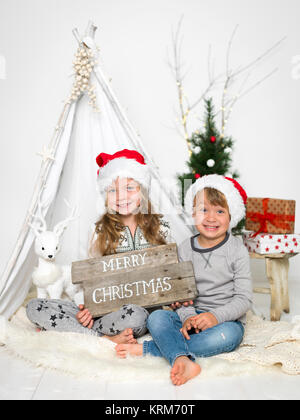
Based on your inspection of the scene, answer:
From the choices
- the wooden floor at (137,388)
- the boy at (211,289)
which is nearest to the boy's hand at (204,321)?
the boy at (211,289)

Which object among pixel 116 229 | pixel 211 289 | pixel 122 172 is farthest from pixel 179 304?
pixel 122 172

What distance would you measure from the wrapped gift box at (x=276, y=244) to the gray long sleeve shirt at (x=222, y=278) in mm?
397

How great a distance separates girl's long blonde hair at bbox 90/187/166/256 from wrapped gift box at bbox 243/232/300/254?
1.91 feet

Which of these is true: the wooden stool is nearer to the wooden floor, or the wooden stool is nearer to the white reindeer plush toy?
the wooden floor

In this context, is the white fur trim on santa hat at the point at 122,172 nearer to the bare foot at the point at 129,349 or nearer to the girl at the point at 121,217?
the girl at the point at 121,217

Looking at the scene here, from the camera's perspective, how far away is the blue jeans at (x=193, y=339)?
75.9 inches

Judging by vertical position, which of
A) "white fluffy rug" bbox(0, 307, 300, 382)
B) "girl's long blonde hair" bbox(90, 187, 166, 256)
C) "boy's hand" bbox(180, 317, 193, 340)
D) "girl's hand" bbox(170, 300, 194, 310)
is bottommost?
"white fluffy rug" bbox(0, 307, 300, 382)

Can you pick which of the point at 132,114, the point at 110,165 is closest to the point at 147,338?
the point at 110,165

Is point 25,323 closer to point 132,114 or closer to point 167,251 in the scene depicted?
point 167,251

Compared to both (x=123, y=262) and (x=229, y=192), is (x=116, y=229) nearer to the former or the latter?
(x=123, y=262)

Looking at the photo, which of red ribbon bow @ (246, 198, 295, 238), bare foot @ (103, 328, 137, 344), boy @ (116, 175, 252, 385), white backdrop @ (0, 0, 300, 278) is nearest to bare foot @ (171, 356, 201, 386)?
boy @ (116, 175, 252, 385)

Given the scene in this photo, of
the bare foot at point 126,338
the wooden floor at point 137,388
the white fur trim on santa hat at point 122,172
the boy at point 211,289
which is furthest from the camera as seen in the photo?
the white fur trim on santa hat at point 122,172

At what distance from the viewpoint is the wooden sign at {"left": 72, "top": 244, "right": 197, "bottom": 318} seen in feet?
7.17

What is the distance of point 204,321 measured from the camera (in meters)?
2.01
